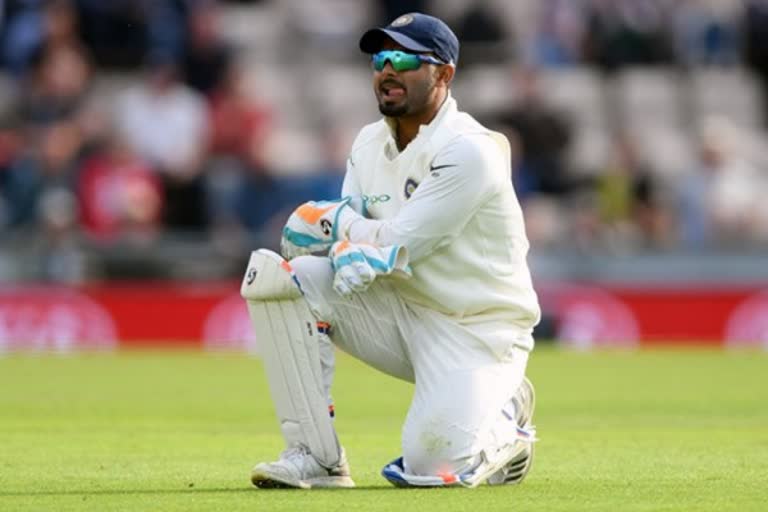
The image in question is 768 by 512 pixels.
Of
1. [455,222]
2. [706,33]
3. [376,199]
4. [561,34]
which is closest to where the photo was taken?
[455,222]

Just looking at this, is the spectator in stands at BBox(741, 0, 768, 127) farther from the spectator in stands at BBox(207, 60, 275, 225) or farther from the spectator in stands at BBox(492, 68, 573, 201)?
the spectator in stands at BBox(207, 60, 275, 225)

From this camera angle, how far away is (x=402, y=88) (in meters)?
6.94

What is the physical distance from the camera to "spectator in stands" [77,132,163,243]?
16.6 metres

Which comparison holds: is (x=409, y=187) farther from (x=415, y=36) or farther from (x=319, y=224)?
(x=415, y=36)

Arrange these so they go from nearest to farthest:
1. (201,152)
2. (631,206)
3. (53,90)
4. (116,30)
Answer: (53,90), (201,152), (631,206), (116,30)

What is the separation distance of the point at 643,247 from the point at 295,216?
35.5 ft

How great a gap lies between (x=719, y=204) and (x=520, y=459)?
1091cm

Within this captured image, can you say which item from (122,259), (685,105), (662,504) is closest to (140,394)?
(122,259)

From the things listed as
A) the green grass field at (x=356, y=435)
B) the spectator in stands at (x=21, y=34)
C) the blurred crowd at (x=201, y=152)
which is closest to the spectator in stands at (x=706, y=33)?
the blurred crowd at (x=201, y=152)

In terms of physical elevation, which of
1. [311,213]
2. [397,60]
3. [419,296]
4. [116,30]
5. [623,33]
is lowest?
[623,33]

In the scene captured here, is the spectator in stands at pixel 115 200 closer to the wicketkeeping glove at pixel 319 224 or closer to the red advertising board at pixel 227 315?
the red advertising board at pixel 227 315

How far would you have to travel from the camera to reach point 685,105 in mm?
21234

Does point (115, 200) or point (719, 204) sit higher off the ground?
point (115, 200)

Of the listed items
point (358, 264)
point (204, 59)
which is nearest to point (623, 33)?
point (204, 59)
